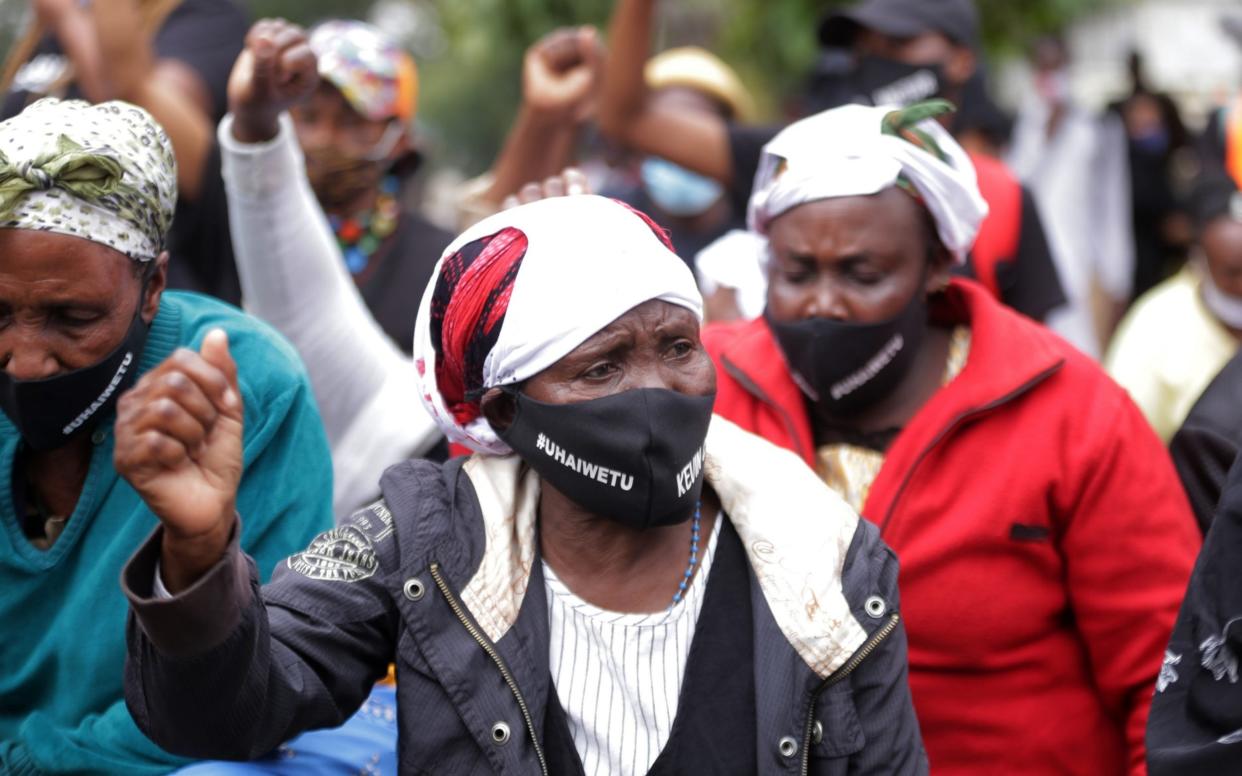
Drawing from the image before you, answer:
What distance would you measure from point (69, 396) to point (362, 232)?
273cm

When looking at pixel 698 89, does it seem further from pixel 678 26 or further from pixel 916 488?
pixel 678 26

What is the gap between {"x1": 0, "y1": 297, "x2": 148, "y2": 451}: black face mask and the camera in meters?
3.12

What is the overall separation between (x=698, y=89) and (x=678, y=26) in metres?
13.4

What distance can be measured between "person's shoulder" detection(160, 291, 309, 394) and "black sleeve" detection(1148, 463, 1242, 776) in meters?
1.82

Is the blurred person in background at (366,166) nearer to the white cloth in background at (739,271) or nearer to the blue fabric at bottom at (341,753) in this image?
the white cloth in background at (739,271)

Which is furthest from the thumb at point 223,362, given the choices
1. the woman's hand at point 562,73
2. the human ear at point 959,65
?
the human ear at point 959,65

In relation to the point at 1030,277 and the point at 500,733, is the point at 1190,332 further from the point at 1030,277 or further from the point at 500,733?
the point at 500,733

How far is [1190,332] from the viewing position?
18.4ft

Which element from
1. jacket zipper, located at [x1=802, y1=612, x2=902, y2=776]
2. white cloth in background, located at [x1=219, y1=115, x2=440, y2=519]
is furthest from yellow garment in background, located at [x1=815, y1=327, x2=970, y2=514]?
white cloth in background, located at [x1=219, y1=115, x2=440, y2=519]

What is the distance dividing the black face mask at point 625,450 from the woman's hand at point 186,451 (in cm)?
61

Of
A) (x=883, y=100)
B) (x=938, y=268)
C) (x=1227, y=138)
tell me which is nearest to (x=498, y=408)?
(x=938, y=268)

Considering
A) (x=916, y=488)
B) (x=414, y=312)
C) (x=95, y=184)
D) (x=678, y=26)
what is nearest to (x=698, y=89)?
(x=414, y=312)

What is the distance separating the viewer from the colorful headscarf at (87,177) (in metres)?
3.05

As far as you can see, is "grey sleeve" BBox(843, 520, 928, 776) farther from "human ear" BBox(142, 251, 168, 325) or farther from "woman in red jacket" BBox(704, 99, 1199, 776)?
"human ear" BBox(142, 251, 168, 325)
